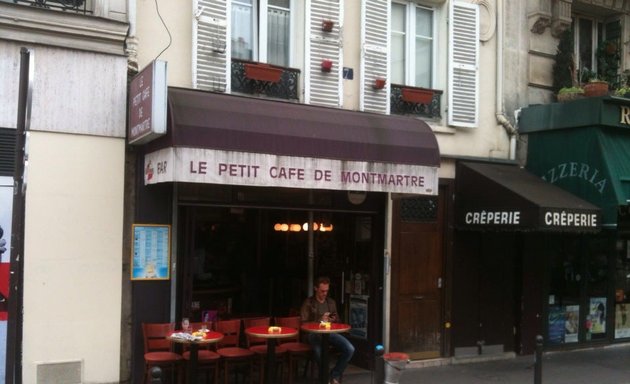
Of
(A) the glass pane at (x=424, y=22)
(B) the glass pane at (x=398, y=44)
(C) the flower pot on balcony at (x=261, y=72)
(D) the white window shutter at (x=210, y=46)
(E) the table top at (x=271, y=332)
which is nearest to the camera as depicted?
(E) the table top at (x=271, y=332)

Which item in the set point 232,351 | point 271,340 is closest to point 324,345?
point 271,340

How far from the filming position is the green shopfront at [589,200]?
10.6 meters

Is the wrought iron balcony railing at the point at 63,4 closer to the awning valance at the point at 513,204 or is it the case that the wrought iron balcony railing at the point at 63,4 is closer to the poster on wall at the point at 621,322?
the awning valance at the point at 513,204

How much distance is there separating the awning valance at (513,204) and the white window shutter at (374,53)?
1900 millimetres

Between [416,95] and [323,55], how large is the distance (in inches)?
72.2

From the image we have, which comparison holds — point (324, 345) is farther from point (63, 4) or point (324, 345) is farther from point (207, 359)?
point (63, 4)

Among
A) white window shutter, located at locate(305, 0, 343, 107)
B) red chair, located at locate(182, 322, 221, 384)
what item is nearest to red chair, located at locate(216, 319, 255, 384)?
red chair, located at locate(182, 322, 221, 384)

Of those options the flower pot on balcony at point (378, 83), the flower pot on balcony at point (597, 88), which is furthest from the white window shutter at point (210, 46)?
the flower pot on balcony at point (597, 88)

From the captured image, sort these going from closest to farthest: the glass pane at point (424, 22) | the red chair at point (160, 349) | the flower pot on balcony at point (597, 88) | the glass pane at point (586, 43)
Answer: the red chair at point (160, 349) → the glass pane at point (424, 22) → the flower pot on balcony at point (597, 88) → the glass pane at point (586, 43)

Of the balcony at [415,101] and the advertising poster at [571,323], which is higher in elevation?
the balcony at [415,101]

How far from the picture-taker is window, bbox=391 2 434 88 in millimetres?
10766

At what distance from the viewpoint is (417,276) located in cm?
1051

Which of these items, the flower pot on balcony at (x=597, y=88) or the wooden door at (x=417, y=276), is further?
the flower pot on balcony at (x=597, y=88)

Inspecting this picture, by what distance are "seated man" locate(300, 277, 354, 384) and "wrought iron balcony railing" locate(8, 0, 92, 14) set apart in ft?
15.9
